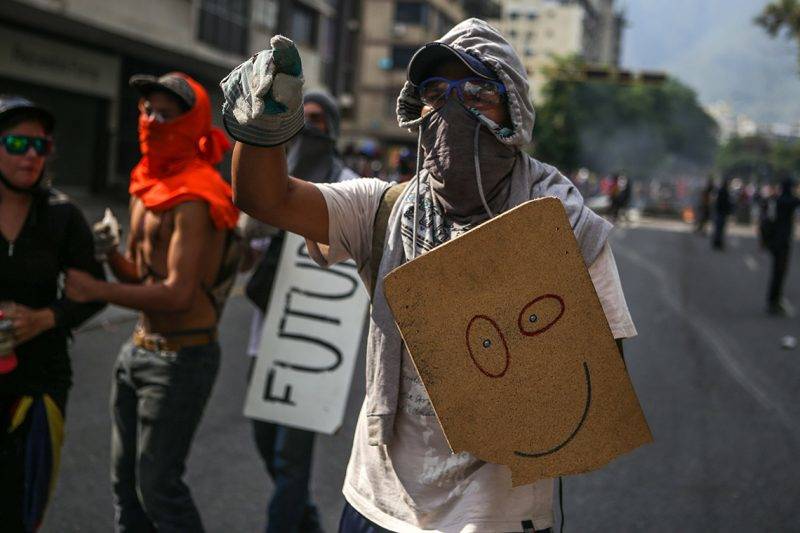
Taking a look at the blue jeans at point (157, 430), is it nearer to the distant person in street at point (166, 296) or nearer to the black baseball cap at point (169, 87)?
the distant person in street at point (166, 296)

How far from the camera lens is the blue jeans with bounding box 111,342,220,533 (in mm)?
3244

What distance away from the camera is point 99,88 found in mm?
23844

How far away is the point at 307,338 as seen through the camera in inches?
165

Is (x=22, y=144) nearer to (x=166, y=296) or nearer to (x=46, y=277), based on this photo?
(x=46, y=277)

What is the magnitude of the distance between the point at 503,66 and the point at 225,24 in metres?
24.4

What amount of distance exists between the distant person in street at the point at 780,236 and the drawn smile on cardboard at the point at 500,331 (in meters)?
12.4

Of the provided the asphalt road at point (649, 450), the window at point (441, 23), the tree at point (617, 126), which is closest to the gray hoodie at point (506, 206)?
the asphalt road at point (649, 450)

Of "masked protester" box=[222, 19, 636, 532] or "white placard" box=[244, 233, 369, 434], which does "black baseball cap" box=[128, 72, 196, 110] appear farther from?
"masked protester" box=[222, 19, 636, 532]

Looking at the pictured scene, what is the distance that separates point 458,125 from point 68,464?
12.5 feet

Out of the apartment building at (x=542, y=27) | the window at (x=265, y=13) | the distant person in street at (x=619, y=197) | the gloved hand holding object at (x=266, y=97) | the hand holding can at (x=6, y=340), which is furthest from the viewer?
the apartment building at (x=542, y=27)

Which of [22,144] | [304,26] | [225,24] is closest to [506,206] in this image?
[22,144]

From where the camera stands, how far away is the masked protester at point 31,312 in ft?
10.3

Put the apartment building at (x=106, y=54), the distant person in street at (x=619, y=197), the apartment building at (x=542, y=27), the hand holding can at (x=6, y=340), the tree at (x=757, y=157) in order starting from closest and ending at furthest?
the hand holding can at (x=6, y=340) → the apartment building at (x=106, y=54) → the distant person in street at (x=619, y=197) → the tree at (x=757, y=157) → the apartment building at (x=542, y=27)

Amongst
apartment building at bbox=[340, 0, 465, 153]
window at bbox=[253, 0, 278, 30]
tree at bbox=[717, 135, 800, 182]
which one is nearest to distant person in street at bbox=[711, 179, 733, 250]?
window at bbox=[253, 0, 278, 30]
